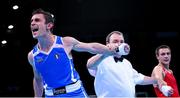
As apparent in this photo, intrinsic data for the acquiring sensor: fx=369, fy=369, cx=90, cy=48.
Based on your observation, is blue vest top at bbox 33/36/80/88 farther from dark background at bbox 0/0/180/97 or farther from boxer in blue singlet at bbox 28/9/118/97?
dark background at bbox 0/0/180/97

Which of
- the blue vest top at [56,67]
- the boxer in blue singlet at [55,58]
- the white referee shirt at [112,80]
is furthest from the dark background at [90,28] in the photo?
the blue vest top at [56,67]

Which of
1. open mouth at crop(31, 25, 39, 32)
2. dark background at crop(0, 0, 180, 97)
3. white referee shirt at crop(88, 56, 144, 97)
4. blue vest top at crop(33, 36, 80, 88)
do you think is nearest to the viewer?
blue vest top at crop(33, 36, 80, 88)

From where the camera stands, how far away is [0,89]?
32.1 ft

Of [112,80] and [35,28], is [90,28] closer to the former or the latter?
[112,80]

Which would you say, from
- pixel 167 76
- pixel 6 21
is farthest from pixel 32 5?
pixel 167 76

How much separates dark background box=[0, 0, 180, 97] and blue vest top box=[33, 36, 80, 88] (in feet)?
16.9

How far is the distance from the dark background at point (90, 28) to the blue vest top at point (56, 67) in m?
5.14

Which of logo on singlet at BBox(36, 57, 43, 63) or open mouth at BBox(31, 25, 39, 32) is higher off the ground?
open mouth at BBox(31, 25, 39, 32)

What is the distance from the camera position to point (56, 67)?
9.96ft

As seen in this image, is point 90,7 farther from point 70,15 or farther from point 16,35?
point 16,35

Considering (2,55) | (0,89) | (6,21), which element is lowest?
(0,89)

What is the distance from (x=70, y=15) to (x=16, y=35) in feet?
5.36

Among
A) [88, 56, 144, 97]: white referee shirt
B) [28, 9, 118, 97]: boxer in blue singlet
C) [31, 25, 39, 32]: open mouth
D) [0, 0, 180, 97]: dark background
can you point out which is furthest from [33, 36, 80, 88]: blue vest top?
[0, 0, 180, 97]: dark background

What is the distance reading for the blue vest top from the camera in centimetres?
303
